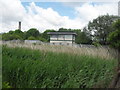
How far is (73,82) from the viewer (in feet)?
8.14

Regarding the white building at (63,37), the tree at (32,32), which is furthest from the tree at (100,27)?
the tree at (32,32)

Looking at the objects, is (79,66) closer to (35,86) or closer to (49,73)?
(49,73)

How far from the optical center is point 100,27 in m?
23.1

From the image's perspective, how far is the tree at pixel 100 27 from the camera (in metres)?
21.7

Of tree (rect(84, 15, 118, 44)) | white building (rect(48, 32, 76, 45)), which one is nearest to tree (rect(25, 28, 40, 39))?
white building (rect(48, 32, 76, 45))

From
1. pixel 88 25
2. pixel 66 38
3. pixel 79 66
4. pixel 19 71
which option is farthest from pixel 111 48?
pixel 66 38

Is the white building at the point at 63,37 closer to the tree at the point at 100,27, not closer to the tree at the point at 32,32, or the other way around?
the tree at the point at 100,27

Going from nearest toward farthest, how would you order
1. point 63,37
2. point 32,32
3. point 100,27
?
point 100,27 < point 63,37 < point 32,32

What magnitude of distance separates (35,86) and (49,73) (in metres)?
0.53

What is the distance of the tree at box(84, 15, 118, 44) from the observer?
2167cm

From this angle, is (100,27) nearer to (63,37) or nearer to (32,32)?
(63,37)

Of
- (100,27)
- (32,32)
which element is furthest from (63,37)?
(32,32)

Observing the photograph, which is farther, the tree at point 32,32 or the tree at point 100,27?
the tree at point 32,32

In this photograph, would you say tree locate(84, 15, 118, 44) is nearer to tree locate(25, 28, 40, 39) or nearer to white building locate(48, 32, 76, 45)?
white building locate(48, 32, 76, 45)
